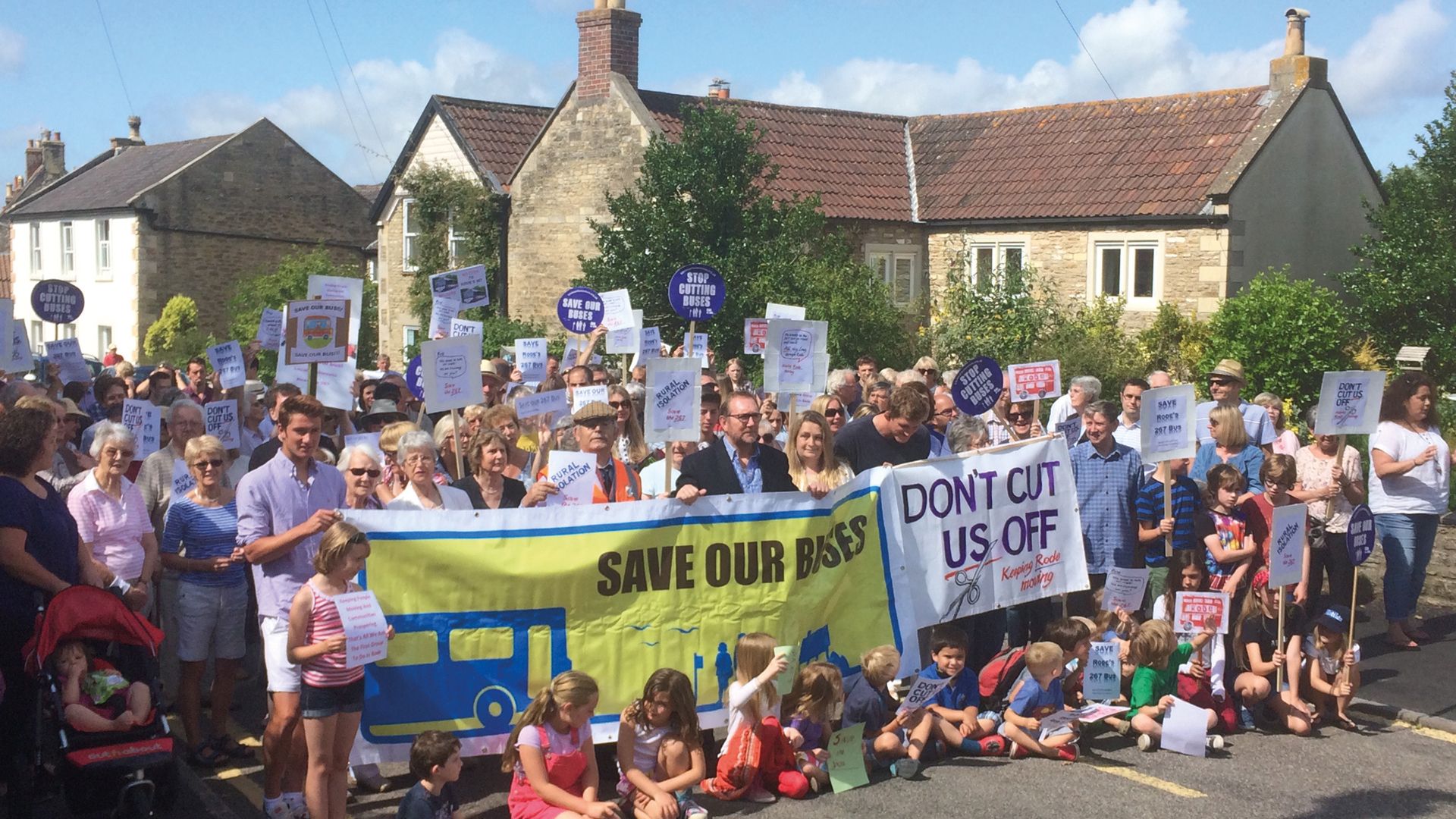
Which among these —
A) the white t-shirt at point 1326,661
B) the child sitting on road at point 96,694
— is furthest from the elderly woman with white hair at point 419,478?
the white t-shirt at point 1326,661

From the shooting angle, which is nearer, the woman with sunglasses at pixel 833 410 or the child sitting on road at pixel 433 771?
the child sitting on road at pixel 433 771

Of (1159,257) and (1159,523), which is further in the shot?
(1159,257)

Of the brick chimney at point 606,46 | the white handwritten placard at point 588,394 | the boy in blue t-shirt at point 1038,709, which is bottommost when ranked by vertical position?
the boy in blue t-shirt at point 1038,709

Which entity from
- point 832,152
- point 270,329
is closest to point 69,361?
point 270,329

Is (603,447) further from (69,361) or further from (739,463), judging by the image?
(69,361)

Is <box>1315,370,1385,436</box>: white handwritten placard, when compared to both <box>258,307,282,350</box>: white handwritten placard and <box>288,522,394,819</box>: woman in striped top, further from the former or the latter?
<box>258,307,282,350</box>: white handwritten placard

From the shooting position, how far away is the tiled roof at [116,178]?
41250 mm

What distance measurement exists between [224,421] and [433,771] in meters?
4.61

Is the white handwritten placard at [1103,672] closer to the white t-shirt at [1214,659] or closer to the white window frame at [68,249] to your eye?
the white t-shirt at [1214,659]

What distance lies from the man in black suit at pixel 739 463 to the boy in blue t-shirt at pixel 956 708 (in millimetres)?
1173

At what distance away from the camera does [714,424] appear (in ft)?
33.2

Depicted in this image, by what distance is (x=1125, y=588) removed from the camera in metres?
8.28

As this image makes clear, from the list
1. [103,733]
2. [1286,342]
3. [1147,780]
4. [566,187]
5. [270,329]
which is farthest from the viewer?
[566,187]

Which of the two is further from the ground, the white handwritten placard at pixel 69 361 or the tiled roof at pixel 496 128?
the tiled roof at pixel 496 128
